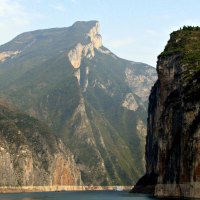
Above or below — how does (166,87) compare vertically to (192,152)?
above

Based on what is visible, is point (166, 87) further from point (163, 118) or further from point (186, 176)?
→ point (186, 176)

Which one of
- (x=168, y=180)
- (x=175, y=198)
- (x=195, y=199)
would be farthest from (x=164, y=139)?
(x=195, y=199)

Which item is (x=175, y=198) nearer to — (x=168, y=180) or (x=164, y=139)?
(x=168, y=180)

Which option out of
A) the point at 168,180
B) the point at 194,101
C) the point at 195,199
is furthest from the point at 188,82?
the point at 195,199

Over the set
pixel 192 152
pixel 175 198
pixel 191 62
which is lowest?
pixel 175 198

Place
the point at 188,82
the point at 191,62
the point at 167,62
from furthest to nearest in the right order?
1. the point at 167,62
2. the point at 191,62
3. the point at 188,82

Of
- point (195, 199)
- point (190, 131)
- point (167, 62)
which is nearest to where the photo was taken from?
point (195, 199)

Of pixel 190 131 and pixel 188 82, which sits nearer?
pixel 190 131
